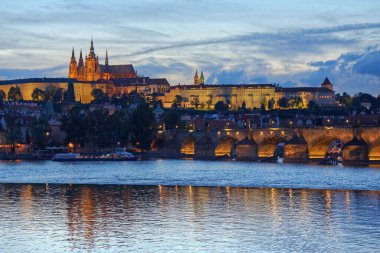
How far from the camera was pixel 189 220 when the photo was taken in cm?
3797

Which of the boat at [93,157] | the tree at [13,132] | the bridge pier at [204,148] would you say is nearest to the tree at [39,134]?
the tree at [13,132]

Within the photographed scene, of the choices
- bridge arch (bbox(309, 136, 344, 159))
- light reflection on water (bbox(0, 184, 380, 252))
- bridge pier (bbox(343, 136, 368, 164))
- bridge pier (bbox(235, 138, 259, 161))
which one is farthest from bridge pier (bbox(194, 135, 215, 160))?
light reflection on water (bbox(0, 184, 380, 252))

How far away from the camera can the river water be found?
1261 inches

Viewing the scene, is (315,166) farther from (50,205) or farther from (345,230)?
(345,230)

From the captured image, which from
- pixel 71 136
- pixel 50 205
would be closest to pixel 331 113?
pixel 71 136

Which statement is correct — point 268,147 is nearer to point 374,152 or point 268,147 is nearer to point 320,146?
point 320,146

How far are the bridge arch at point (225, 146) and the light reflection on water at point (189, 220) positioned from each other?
2038 inches

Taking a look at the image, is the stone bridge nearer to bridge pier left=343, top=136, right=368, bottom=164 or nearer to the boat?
bridge pier left=343, top=136, right=368, bottom=164

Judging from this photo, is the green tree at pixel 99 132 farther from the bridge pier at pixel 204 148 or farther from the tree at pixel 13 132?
the bridge pier at pixel 204 148

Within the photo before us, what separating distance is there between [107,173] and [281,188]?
73.3 ft

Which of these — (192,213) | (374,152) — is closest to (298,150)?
(374,152)

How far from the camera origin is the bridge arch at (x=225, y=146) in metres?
105

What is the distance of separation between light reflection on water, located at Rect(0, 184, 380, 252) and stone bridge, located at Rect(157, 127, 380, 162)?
3317 centimetres

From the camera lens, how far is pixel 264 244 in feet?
104
